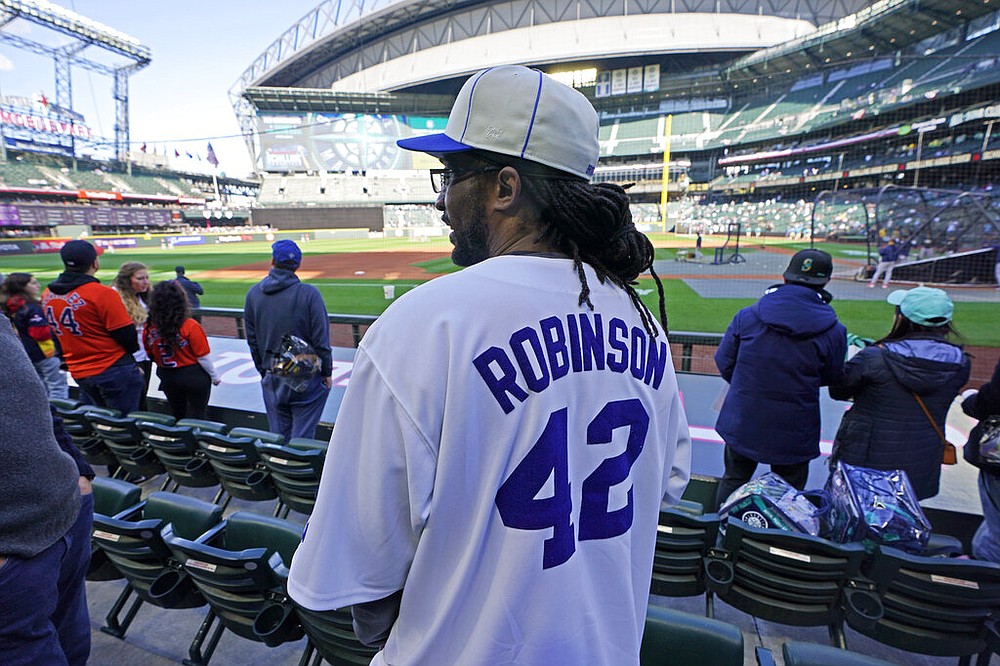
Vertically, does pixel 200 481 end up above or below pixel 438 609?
below

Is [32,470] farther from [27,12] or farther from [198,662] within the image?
[27,12]

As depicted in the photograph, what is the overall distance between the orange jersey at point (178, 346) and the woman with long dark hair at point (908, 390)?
4.65 metres

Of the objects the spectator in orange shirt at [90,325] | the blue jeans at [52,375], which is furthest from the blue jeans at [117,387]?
the blue jeans at [52,375]

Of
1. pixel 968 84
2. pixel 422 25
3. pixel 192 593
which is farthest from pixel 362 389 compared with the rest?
pixel 422 25

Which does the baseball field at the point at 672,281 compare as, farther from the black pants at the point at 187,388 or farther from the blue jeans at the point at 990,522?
the blue jeans at the point at 990,522

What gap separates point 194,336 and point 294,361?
3.48 ft

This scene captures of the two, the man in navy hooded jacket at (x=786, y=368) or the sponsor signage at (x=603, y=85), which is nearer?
the man in navy hooded jacket at (x=786, y=368)

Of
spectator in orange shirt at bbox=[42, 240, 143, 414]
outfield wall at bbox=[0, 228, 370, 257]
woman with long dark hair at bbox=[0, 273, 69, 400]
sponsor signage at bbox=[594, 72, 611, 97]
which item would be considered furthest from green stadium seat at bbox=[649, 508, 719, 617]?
sponsor signage at bbox=[594, 72, 611, 97]

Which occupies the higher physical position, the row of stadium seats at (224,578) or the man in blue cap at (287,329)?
the man in blue cap at (287,329)

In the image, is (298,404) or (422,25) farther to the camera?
(422,25)

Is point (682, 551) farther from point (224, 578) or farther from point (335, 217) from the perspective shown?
point (335, 217)

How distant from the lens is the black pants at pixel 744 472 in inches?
119

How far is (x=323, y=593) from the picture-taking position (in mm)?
771

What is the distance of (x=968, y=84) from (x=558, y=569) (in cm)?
4080
